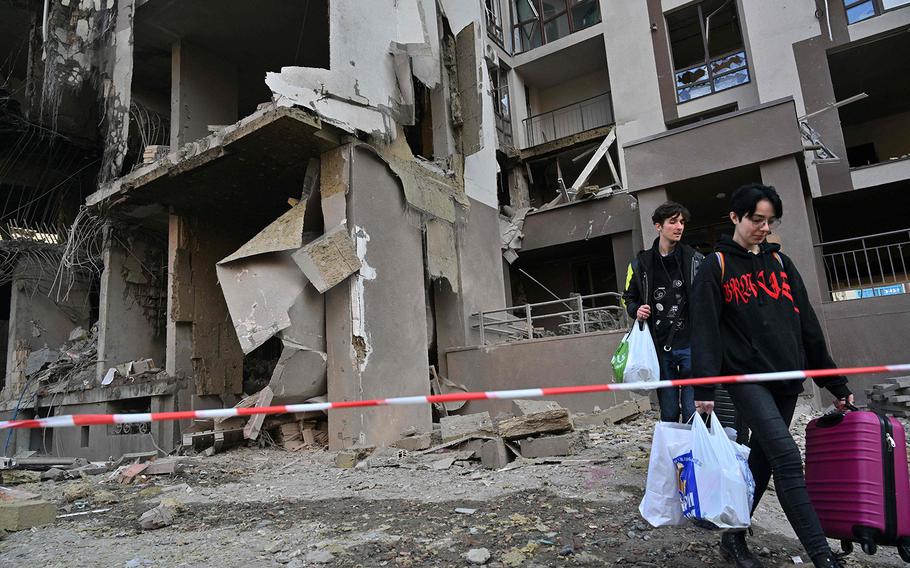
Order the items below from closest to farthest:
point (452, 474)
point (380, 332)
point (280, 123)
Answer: point (452, 474)
point (280, 123)
point (380, 332)

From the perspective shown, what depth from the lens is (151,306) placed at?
1214 centimetres

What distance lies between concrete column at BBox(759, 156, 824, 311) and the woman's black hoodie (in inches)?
327

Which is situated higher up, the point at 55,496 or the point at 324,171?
the point at 324,171

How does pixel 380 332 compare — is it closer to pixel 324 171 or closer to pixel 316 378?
pixel 316 378

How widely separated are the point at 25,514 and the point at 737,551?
5.14 metres

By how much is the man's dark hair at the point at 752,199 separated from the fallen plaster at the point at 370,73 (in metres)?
6.71

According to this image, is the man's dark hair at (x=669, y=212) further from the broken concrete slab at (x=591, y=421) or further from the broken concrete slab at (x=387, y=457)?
the broken concrete slab at (x=591, y=421)

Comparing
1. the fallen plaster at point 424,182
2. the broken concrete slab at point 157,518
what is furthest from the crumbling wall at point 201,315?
the broken concrete slab at point 157,518

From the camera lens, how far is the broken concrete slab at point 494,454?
5.85 meters

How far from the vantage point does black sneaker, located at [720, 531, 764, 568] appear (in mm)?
2670

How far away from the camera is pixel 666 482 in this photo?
273 centimetres

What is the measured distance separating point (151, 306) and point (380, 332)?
253 inches

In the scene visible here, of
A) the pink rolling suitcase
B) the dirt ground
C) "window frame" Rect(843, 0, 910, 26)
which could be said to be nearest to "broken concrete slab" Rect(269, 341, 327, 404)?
the dirt ground

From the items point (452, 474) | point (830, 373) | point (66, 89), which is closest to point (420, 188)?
point (452, 474)
